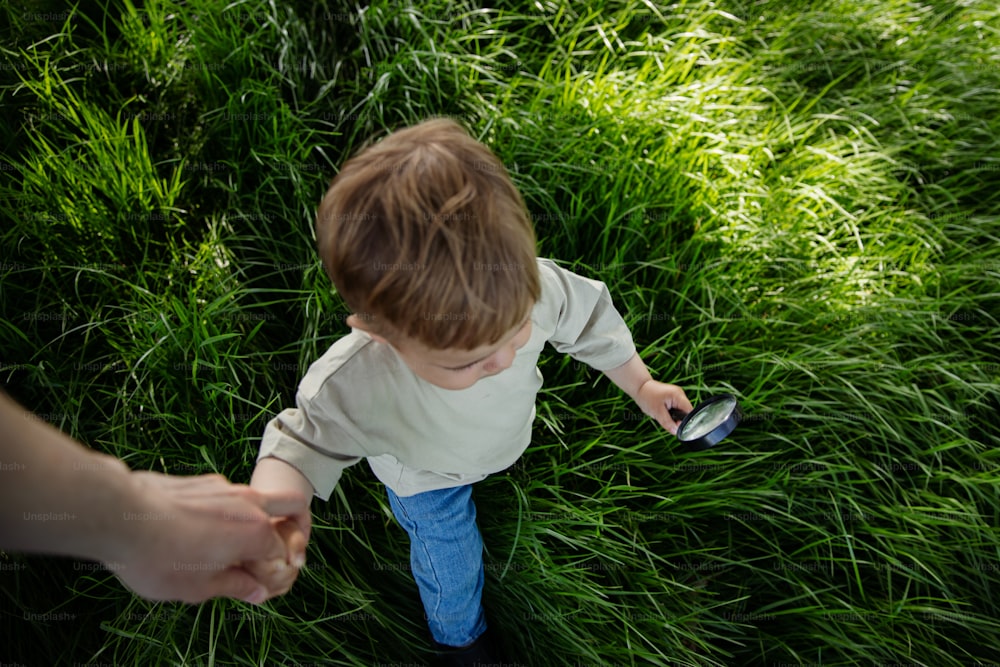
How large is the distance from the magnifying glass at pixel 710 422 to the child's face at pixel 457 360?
0.54 m

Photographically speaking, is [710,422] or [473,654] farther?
[473,654]

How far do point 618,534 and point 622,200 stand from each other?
101 centimetres

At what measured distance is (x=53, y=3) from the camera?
7.68 ft

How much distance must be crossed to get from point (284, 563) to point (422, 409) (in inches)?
13.6

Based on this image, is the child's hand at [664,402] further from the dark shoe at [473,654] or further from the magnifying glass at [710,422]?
the dark shoe at [473,654]

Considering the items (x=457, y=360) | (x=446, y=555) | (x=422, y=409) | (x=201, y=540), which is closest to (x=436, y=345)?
A: (x=457, y=360)

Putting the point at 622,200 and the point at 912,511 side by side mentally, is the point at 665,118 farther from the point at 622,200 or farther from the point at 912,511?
the point at 912,511

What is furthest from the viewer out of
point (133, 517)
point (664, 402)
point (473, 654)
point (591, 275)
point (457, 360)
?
point (591, 275)

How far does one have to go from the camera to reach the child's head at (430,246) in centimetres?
96

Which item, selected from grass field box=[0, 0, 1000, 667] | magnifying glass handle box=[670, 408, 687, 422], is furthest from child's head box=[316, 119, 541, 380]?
grass field box=[0, 0, 1000, 667]

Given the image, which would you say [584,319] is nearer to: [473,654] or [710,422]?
[710,422]

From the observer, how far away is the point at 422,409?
→ 125 cm

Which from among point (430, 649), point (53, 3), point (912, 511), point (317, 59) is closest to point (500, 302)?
point (430, 649)

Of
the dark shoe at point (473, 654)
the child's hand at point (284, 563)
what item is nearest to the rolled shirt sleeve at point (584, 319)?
the child's hand at point (284, 563)
